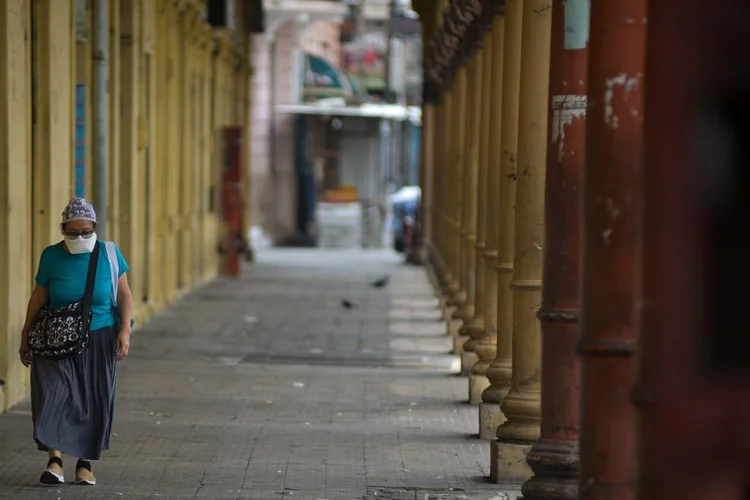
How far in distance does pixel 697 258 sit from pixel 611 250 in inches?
86.6

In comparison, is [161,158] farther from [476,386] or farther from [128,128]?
[476,386]

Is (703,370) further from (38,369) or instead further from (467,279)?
(467,279)

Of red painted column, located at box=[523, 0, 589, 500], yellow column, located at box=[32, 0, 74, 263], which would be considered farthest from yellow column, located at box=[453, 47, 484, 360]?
red painted column, located at box=[523, 0, 589, 500]

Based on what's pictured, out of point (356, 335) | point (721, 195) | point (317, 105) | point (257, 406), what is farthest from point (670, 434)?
point (317, 105)

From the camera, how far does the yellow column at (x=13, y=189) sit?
39.4ft

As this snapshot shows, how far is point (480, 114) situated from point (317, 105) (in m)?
32.9

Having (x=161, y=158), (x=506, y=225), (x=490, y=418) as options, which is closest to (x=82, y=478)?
(x=490, y=418)

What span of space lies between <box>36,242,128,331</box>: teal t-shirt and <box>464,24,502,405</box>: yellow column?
440cm

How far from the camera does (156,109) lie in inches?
858

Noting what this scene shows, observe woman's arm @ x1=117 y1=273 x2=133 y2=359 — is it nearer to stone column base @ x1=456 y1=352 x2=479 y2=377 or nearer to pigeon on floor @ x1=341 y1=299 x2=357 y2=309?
stone column base @ x1=456 y1=352 x2=479 y2=377

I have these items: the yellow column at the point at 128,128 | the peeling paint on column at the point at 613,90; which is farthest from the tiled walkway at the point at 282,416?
the peeling paint on column at the point at 613,90

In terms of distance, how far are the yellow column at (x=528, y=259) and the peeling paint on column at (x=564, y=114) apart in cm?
165

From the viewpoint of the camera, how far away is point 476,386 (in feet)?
42.7

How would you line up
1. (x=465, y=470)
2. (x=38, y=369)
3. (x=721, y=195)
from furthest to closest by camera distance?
1. (x=465, y=470)
2. (x=38, y=369)
3. (x=721, y=195)
